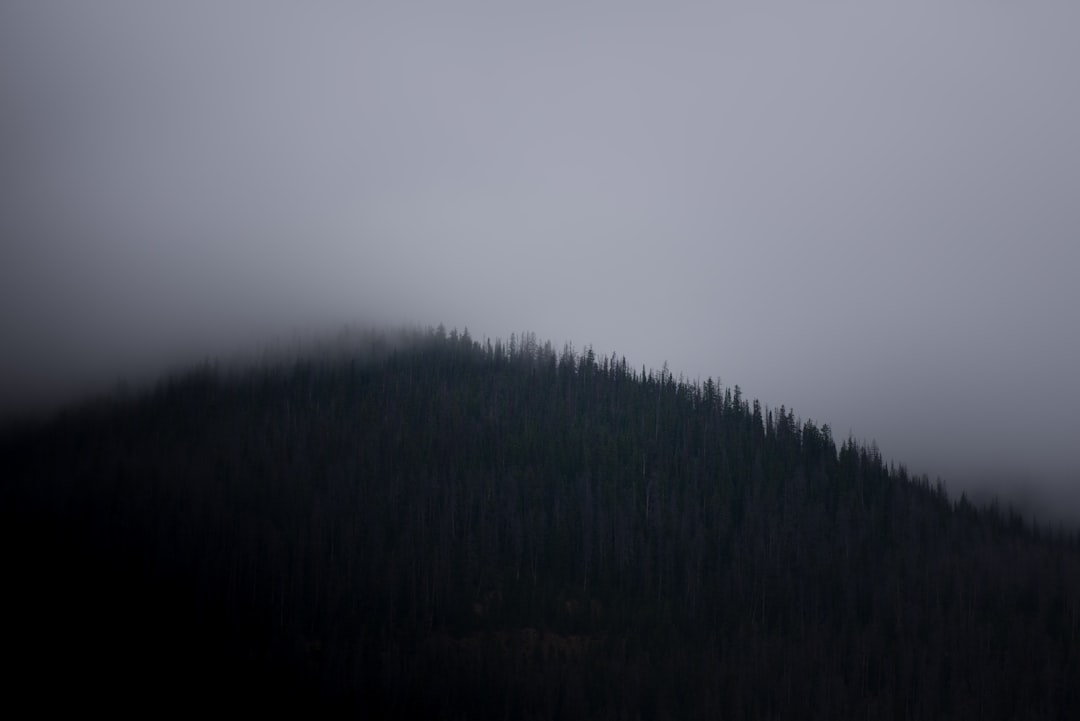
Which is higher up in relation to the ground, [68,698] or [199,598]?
[199,598]

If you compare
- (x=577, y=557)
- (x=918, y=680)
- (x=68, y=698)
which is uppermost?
(x=577, y=557)

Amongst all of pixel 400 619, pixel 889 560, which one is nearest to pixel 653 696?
pixel 400 619

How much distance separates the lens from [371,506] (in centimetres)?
19600

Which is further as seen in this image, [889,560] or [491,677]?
[889,560]

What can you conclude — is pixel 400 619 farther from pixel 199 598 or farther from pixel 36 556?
pixel 36 556

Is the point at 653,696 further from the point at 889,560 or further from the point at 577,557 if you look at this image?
the point at 889,560

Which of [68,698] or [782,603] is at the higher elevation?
[782,603]

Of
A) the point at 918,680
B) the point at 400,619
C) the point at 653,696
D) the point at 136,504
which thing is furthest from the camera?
the point at 136,504

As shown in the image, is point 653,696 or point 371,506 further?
point 371,506

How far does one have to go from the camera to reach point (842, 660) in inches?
5876

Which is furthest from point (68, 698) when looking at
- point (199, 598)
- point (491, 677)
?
point (491, 677)

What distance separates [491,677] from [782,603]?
6051cm

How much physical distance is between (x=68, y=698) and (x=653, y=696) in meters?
76.4

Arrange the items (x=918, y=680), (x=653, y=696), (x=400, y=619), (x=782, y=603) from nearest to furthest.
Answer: (x=653, y=696)
(x=918, y=680)
(x=400, y=619)
(x=782, y=603)
